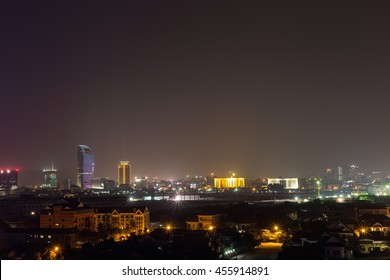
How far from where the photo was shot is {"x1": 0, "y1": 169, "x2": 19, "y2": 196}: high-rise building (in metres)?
28.8

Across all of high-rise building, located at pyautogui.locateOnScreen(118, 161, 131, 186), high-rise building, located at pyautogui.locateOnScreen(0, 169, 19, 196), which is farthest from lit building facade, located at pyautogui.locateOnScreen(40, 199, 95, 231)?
high-rise building, located at pyautogui.locateOnScreen(118, 161, 131, 186)

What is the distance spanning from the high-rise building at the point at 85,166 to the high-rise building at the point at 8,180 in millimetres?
13033

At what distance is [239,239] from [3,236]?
11.7 ft

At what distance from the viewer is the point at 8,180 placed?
96.1 ft

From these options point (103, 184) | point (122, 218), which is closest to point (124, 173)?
point (103, 184)

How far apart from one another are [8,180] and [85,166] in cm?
1459

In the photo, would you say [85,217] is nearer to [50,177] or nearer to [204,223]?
[204,223]

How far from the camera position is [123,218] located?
1062cm

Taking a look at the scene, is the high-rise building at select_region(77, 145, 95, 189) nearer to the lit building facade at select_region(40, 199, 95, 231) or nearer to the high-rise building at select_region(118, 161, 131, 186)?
the high-rise building at select_region(118, 161, 131, 186)

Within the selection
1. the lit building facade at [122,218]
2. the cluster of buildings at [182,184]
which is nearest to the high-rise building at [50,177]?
the cluster of buildings at [182,184]

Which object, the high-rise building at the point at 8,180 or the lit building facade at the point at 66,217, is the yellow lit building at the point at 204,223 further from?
the high-rise building at the point at 8,180

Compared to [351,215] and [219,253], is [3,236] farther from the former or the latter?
[351,215]

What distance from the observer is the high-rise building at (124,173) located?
45531mm
